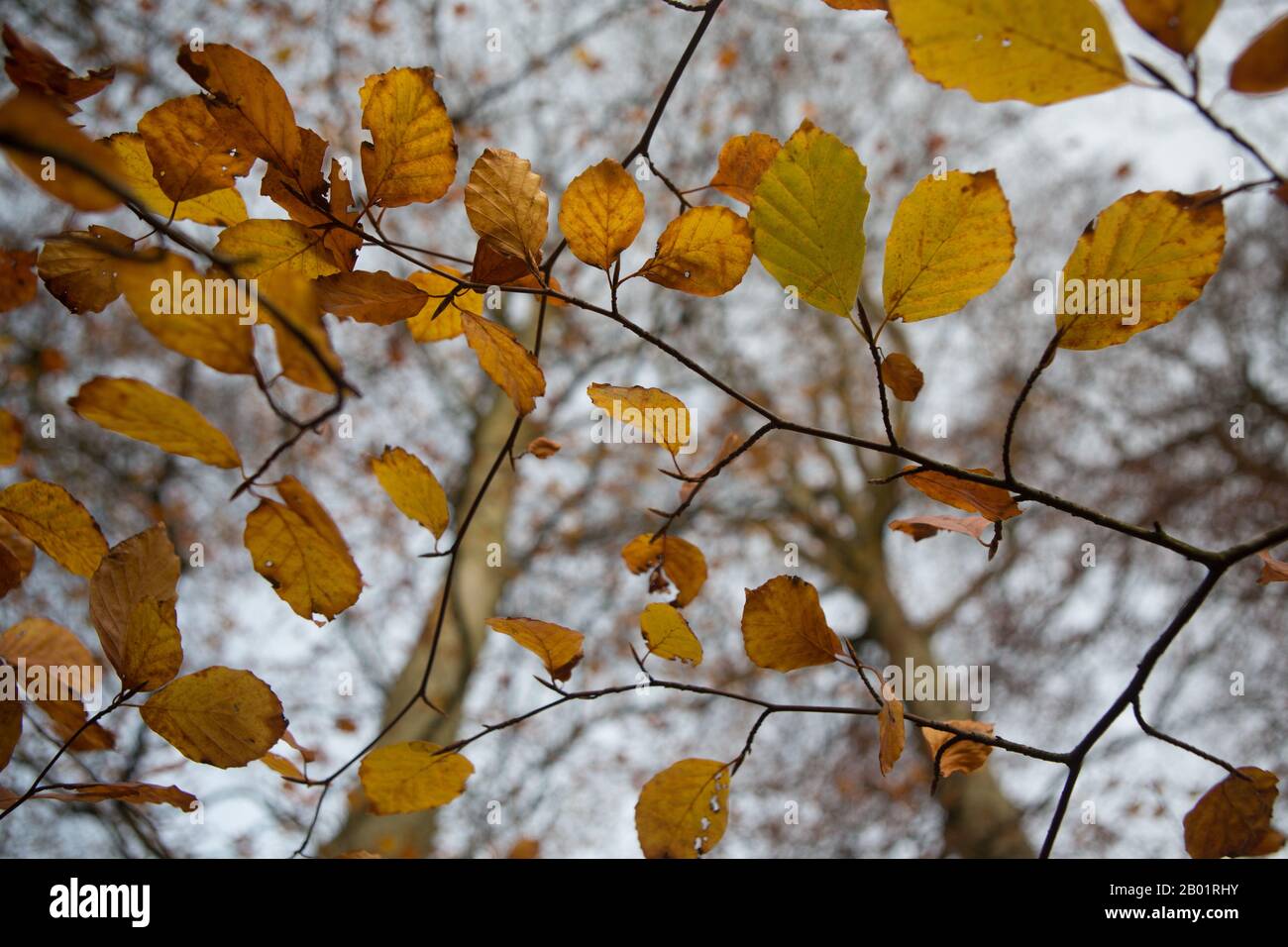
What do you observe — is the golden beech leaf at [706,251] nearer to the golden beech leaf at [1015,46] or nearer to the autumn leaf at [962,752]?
the golden beech leaf at [1015,46]

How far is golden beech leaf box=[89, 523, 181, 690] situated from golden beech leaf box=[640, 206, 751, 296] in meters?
0.38

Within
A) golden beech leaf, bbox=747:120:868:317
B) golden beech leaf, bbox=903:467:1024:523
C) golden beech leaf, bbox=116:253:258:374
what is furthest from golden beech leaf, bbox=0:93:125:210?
golden beech leaf, bbox=903:467:1024:523

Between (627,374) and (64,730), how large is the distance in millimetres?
4217

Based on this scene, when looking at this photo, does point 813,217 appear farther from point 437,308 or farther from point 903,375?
point 437,308

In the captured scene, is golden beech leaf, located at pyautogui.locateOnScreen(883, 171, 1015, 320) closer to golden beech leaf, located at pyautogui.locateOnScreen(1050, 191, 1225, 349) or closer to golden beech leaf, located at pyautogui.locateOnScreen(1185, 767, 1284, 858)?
golden beech leaf, located at pyautogui.locateOnScreen(1050, 191, 1225, 349)

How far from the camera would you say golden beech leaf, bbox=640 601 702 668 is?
1.85 feet

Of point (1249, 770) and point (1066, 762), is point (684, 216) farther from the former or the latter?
point (1249, 770)

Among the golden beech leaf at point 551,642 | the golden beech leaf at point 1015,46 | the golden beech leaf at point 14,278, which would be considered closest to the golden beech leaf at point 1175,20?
the golden beech leaf at point 1015,46

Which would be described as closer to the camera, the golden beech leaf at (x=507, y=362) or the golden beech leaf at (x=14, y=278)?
the golden beech leaf at (x=507, y=362)

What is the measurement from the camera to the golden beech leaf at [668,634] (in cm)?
56

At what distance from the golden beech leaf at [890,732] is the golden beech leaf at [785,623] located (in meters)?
0.07

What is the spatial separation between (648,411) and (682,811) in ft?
0.94

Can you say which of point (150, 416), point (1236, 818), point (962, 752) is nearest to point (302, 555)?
point (150, 416)

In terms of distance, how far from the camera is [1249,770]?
1.70ft
